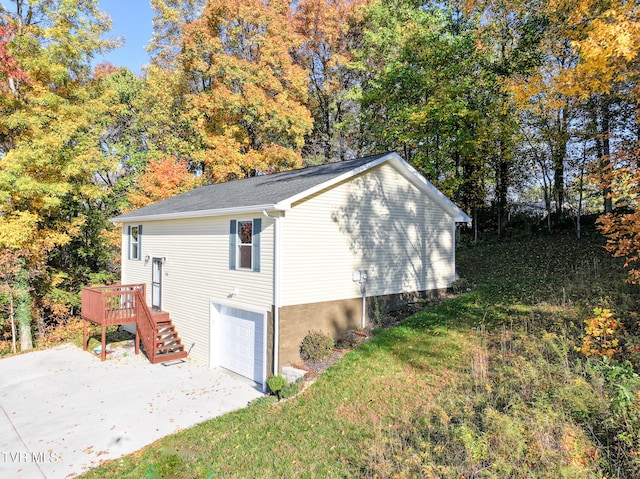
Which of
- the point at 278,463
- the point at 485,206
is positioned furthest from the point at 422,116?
the point at 278,463

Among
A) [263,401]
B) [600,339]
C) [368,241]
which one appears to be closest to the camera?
[600,339]

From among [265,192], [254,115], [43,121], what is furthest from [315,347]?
[254,115]

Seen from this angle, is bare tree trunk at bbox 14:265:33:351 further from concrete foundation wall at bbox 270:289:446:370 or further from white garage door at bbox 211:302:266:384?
concrete foundation wall at bbox 270:289:446:370

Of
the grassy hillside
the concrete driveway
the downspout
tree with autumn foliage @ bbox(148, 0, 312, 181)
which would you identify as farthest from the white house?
tree with autumn foliage @ bbox(148, 0, 312, 181)

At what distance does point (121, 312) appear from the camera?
13.6m

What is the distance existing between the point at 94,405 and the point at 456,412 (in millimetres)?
8647

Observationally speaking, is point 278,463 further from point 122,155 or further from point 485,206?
point 485,206

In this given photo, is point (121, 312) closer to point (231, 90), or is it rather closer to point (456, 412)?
point (456, 412)

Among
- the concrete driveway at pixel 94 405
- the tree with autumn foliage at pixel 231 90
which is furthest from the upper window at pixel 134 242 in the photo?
the tree with autumn foliage at pixel 231 90

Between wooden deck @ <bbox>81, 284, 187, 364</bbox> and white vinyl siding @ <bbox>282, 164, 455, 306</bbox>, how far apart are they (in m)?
5.53

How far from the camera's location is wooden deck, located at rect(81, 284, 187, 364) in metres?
12.7

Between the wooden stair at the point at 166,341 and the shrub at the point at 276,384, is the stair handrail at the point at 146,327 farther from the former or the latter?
the shrub at the point at 276,384

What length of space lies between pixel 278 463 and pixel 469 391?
11.0 feet

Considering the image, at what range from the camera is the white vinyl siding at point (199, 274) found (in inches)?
410
